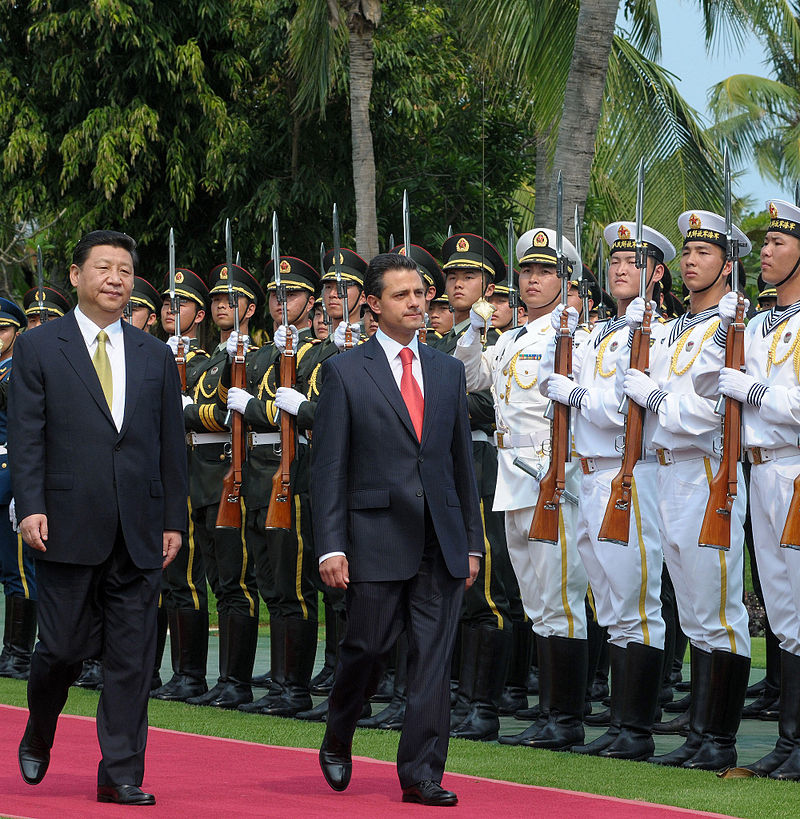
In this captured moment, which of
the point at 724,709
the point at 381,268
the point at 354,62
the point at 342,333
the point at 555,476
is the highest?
the point at 354,62

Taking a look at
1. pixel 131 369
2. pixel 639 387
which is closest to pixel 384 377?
pixel 131 369

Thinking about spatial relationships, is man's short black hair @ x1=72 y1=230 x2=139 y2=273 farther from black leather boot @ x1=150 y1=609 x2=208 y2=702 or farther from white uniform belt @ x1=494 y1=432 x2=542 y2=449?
black leather boot @ x1=150 y1=609 x2=208 y2=702

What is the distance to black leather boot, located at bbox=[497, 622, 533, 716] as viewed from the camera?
832 cm

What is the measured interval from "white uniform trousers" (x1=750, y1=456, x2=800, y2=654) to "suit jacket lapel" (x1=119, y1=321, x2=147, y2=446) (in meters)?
2.47

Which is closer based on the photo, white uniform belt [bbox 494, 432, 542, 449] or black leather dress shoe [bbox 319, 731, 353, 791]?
black leather dress shoe [bbox 319, 731, 353, 791]

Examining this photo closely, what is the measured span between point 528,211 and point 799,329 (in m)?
15.0

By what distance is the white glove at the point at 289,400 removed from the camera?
26.3ft

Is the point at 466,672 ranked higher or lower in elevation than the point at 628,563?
lower

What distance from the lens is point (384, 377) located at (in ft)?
19.6

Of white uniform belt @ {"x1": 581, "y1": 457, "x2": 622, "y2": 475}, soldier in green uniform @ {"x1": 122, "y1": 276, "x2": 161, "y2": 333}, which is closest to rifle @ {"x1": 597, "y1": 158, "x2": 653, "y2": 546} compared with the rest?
white uniform belt @ {"x1": 581, "y1": 457, "x2": 622, "y2": 475}

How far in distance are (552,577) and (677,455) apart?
970 mm

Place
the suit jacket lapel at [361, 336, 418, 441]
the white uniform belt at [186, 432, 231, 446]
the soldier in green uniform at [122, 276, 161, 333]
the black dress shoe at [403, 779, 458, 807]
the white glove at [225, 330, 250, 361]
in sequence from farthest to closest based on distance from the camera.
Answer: the soldier in green uniform at [122, 276, 161, 333]
the white uniform belt at [186, 432, 231, 446]
the white glove at [225, 330, 250, 361]
the suit jacket lapel at [361, 336, 418, 441]
the black dress shoe at [403, 779, 458, 807]

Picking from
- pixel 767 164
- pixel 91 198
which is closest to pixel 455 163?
pixel 91 198

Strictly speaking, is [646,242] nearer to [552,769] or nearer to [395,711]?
[552,769]
